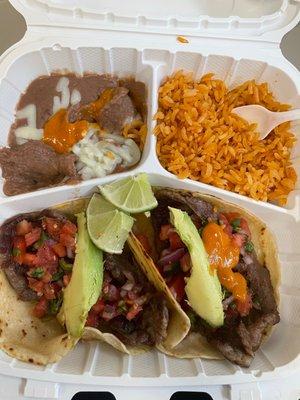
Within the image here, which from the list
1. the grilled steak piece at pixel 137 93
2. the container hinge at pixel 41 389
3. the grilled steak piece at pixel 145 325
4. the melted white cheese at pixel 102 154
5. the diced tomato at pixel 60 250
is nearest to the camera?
the container hinge at pixel 41 389

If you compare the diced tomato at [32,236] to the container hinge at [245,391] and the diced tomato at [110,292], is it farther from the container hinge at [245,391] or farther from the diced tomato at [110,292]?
the container hinge at [245,391]

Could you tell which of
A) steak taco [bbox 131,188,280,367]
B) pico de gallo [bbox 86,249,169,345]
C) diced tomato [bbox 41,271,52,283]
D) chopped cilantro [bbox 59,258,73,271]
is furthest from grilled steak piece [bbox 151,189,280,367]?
diced tomato [bbox 41,271,52,283]

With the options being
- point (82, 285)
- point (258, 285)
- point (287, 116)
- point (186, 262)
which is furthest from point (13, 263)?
point (287, 116)

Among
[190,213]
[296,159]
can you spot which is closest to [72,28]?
[190,213]

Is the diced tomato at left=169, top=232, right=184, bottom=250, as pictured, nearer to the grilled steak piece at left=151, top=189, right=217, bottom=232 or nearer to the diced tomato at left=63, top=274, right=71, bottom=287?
the grilled steak piece at left=151, top=189, right=217, bottom=232

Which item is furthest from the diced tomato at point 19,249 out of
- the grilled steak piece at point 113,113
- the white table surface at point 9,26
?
the white table surface at point 9,26

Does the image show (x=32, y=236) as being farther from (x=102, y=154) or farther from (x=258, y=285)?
(x=258, y=285)
